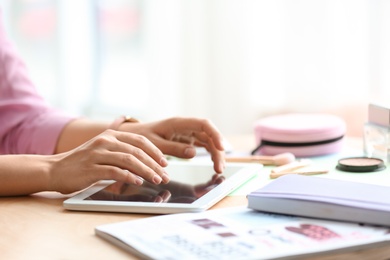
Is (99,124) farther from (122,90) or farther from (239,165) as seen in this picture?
(122,90)

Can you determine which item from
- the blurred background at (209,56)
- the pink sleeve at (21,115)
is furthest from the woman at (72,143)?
the blurred background at (209,56)

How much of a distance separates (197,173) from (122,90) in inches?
83.0

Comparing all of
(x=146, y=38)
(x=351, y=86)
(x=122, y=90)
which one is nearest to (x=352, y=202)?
(x=351, y=86)

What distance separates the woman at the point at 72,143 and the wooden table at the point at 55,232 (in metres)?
0.04

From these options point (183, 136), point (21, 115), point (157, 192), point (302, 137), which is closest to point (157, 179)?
point (157, 192)

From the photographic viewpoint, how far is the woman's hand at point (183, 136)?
1293mm

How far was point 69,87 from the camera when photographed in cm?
341

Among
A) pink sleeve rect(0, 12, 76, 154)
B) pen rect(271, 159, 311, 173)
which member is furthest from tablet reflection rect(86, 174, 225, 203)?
pink sleeve rect(0, 12, 76, 154)

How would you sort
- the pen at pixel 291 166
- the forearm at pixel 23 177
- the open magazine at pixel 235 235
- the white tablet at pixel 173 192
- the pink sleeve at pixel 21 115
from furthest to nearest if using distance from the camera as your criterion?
the pink sleeve at pixel 21 115, the pen at pixel 291 166, the forearm at pixel 23 177, the white tablet at pixel 173 192, the open magazine at pixel 235 235

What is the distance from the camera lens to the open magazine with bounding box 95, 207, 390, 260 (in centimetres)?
80

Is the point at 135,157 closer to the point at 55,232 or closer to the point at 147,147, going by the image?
the point at 147,147

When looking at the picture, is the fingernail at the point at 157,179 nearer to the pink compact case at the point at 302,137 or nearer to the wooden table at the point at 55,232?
the wooden table at the point at 55,232

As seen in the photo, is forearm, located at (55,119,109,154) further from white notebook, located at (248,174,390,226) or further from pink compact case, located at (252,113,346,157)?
white notebook, located at (248,174,390,226)

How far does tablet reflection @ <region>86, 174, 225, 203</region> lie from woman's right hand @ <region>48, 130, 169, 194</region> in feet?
0.05
